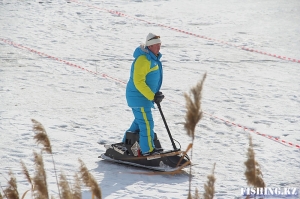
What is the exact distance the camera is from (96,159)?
7668 millimetres

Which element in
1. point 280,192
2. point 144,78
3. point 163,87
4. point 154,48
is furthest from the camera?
point 163,87

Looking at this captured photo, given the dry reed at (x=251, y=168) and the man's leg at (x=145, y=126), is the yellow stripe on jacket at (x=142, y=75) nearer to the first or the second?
the man's leg at (x=145, y=126)

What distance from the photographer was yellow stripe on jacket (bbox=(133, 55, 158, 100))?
6961 millimetres

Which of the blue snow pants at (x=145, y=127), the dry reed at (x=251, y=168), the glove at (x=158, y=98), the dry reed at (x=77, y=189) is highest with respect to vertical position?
the dry reed at (x=251, y=168)

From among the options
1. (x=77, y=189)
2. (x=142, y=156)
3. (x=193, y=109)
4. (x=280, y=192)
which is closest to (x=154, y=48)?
(x=142, y=156)

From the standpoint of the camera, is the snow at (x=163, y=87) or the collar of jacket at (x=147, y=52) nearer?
the collar of jacket at (x=147, y=52)

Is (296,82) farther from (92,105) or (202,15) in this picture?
(202,15)

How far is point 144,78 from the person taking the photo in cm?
704

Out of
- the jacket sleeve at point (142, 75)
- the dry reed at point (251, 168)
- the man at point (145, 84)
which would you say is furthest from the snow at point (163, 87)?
the dry reed at point (251, 168)

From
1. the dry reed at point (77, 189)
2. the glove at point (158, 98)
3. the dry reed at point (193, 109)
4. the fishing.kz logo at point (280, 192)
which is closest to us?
the dry reed at point (193, 109)

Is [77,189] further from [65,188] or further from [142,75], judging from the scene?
[142,75]

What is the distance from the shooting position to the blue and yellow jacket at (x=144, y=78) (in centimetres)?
699

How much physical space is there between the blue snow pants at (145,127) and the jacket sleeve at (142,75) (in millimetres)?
248

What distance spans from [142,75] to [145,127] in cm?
62
